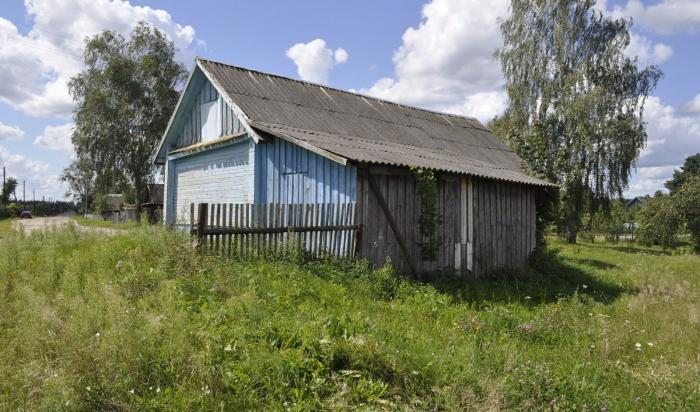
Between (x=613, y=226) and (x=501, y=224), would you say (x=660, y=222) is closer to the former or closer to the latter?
(x=613, y=226)

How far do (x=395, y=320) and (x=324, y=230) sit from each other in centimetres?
257

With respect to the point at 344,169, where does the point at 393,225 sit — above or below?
below

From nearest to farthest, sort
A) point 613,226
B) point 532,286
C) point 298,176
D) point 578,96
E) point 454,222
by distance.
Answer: point 298,176
point 532,286
point 454,222
point 578,96
point 613,226

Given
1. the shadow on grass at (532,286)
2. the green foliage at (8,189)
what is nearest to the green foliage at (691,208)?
the shadow on grass at (532,286)

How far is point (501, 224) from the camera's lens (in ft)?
37.8

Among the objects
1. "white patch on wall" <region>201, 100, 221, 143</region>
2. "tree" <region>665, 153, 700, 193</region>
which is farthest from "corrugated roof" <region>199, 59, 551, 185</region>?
"tree" <region>665, 153, 700, 193</region>

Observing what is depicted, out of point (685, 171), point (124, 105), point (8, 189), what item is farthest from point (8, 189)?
point (685, 171)

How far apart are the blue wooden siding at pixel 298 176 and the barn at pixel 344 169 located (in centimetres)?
2

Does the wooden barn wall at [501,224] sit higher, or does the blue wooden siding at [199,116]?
the blue wooden siding at [199,116]

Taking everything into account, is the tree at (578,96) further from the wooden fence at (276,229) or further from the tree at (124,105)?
the tree at (124,105)

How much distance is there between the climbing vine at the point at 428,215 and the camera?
8.97 meters

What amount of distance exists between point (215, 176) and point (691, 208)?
2645cm

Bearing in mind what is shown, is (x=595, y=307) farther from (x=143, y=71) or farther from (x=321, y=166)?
(x=143, y=71)

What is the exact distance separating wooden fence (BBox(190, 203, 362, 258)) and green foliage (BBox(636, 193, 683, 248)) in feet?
87.0
